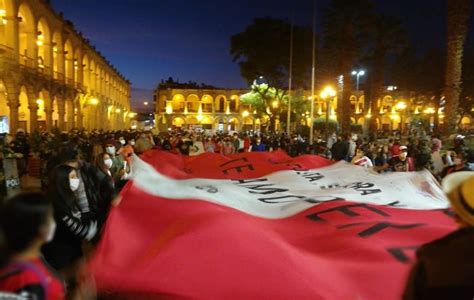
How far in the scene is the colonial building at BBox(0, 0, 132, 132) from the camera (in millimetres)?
27312

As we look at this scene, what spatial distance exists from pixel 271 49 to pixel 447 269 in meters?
41.0

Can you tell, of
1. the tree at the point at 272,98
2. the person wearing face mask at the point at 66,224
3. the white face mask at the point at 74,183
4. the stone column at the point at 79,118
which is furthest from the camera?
the stone column at the point at 79,118

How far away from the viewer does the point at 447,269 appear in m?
2.02

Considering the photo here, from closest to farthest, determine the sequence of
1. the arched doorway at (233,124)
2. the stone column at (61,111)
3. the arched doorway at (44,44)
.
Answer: the arched doorway at (44,44) → the stone column at (61,111) → the arched doorway at (233,124)

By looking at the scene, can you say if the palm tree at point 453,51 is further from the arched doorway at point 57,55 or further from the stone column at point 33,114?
the arched doorway at point 57,55

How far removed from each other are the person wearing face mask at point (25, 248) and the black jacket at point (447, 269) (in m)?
1.69

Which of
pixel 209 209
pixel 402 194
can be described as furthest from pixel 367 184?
pixel 209 209

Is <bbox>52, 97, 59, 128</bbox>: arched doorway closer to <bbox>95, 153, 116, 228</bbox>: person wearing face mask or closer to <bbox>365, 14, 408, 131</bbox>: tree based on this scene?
<bbox>365, 14, 408, 131</bbox>: tree

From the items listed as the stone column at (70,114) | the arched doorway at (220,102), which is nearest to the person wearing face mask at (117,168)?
the stone column at (70,114)

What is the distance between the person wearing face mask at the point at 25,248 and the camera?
217 centimetres

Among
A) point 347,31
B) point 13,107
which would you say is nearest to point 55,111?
point 13,107

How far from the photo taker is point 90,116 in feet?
→ 181

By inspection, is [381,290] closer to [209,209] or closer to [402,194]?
[209,209]

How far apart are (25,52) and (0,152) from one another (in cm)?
2409
